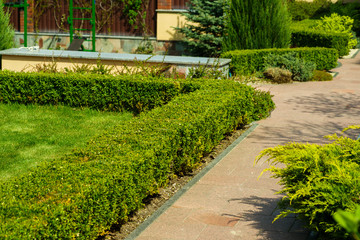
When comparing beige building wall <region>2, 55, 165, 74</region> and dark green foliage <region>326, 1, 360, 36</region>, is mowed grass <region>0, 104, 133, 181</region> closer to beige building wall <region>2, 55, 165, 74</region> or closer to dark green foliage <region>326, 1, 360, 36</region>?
beige building wall <region>2, 55, 165, 74</region>

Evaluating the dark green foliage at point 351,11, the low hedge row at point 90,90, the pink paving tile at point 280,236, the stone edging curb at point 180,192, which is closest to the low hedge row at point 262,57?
the low hedge row at point 90,90

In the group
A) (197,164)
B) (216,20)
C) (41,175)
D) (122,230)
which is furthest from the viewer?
(216,20)

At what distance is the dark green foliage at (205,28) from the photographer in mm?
20250

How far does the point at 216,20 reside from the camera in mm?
20312

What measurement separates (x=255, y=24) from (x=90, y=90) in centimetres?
844

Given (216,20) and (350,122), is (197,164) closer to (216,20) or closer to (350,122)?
(350,122)

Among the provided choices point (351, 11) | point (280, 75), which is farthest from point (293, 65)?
point (351, 11)

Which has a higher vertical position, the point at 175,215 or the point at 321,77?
the point at 321,77

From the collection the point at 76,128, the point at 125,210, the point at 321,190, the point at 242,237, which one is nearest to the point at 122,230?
the point at 125,210

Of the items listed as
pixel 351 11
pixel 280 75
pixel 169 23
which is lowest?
pixel 280 75

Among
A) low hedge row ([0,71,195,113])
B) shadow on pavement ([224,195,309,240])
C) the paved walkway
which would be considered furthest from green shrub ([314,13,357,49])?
shadow on pavement ([224,195,309,240])

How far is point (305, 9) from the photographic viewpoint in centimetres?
3219

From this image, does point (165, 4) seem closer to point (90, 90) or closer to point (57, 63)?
point (57, 63)

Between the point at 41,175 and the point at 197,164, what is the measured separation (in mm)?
3039
